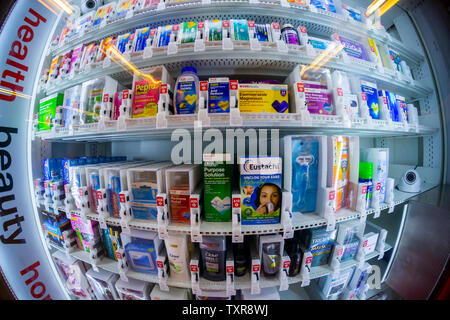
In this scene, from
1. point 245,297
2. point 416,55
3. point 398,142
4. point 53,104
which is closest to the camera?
point 245,297

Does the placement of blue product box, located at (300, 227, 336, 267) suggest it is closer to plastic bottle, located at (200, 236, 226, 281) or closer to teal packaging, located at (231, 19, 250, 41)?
A: plastic bottle, located at (200, 236, 226, 281)

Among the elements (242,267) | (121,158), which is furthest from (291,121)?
(121,158)

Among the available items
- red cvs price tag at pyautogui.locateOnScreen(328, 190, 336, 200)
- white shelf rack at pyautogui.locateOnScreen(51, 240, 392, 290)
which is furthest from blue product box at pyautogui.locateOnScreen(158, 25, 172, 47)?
white shelf rack at pyautogui.locateOnScreen(51, 240, 392, 290)

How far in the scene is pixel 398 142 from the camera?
1.61 meters

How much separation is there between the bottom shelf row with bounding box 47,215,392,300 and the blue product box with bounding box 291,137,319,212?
23cm

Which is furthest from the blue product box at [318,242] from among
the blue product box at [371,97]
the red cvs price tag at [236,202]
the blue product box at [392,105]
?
the blue product box at [392,105]

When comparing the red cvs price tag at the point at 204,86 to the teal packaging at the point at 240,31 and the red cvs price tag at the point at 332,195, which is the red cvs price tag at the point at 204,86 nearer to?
the teal packaging at the point at 240,31

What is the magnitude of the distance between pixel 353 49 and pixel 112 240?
8.67 ft

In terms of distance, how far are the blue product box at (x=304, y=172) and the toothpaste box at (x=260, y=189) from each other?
0.53ft

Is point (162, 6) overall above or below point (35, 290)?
above

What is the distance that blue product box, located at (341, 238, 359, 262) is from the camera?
43.4 inches

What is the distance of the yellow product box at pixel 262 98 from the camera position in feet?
3.17
